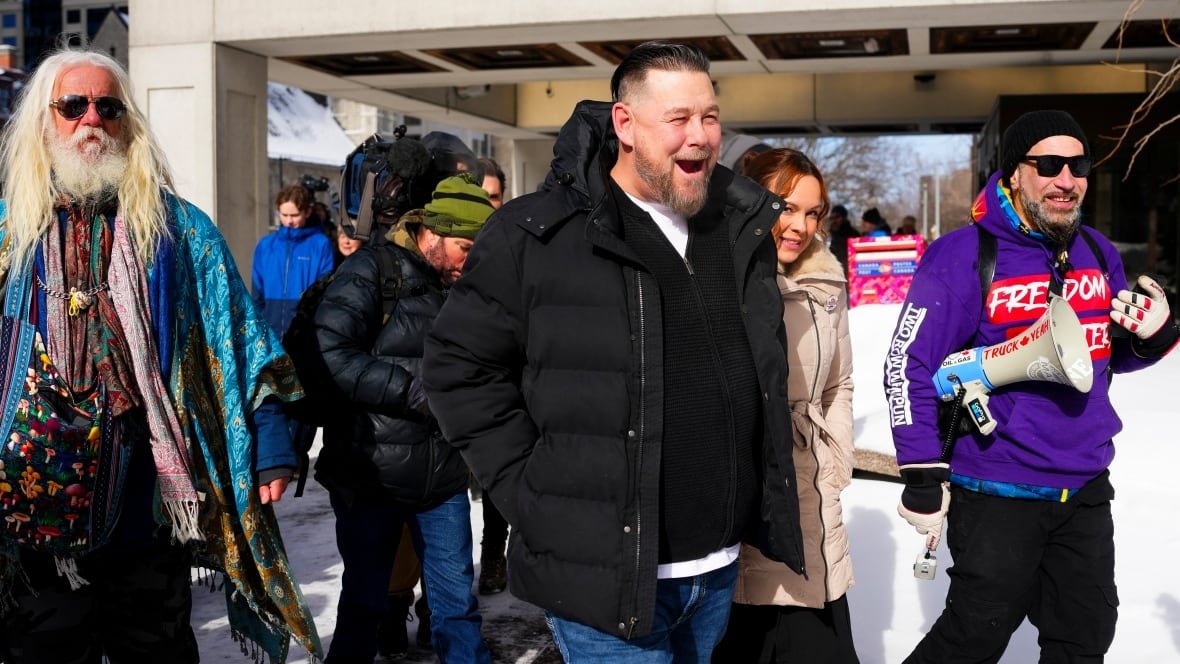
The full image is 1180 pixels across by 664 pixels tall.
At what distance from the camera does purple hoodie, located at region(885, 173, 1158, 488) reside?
3.30 meters

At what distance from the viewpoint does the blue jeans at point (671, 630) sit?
2381 mm

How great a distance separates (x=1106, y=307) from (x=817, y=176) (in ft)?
3.09

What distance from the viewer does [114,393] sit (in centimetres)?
267

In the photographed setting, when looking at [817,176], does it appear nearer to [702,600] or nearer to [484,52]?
[702,600]

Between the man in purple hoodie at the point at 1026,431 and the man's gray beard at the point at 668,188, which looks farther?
the man in purple hoodie at the point at 1026,431

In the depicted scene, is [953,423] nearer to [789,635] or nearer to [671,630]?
[789,635]

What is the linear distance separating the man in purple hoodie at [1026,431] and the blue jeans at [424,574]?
4.92 ft

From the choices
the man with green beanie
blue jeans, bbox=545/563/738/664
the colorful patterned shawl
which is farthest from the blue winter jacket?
blue jeans, bbox=545/563/738/664

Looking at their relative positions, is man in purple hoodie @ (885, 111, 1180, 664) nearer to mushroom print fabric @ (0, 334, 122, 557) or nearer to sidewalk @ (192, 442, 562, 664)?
sidewalk @ (192, 442, 562, 664)

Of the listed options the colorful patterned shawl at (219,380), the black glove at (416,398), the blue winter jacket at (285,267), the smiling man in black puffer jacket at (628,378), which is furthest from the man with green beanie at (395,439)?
the blue winter jacket at (285,267)

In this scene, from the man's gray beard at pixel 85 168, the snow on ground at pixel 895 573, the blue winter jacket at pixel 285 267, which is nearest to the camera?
the man's gray beard at pixel 85 168

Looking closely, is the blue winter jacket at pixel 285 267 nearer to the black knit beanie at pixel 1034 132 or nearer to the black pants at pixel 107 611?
the black pants at pixel 107 611

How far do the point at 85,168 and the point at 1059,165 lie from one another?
8.67 feet

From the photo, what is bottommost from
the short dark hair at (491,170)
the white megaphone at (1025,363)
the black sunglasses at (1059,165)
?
→ the white megaphone at (1025,363)
